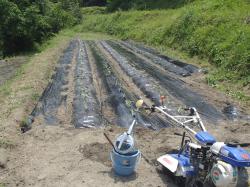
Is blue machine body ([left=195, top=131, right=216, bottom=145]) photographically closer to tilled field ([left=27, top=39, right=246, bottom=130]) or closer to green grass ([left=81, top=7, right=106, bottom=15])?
tilled field ([left=27, top=39, right=246, bottom=130])

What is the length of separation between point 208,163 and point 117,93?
→ 6370mm

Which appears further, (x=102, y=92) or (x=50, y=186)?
(x=102, y=92)

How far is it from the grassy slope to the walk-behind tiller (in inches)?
238

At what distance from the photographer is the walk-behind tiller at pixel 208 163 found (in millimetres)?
4781

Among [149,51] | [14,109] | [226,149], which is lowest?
[149,51]

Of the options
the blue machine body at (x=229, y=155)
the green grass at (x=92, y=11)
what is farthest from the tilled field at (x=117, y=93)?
the green grass at (x=92, y=11)

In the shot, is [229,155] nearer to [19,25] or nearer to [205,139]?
[205,139]

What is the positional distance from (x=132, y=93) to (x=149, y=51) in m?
10.8

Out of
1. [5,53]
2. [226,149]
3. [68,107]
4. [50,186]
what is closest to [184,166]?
[226,149]

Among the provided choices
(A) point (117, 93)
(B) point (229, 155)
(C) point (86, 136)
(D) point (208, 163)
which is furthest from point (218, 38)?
(B) point (229, 155)

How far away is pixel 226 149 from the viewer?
489 cm

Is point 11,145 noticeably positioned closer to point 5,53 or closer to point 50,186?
point 50,186

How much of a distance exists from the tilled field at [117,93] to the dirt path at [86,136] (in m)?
0.03

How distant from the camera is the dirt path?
6.18 metres
